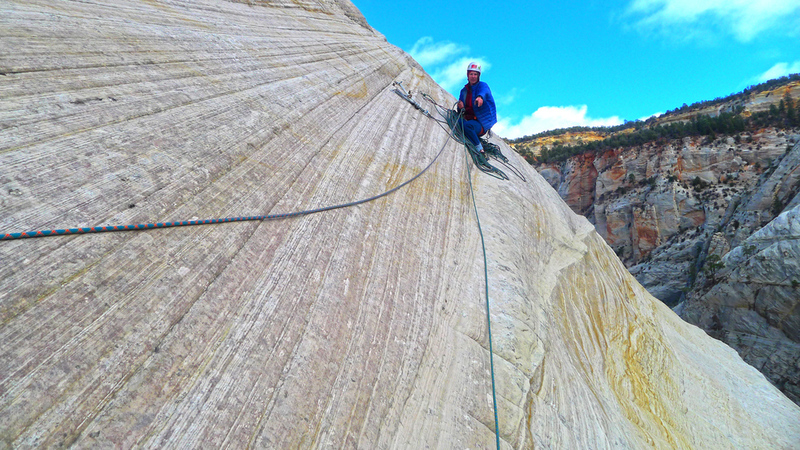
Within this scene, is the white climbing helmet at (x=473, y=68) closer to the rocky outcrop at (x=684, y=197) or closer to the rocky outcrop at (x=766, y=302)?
the rocky outcrop at (x=766, y=302)

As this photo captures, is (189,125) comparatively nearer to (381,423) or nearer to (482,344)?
(381,423)

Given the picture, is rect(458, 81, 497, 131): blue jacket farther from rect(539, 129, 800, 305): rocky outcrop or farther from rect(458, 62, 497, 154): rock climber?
rect(539, 129, 800, 305): rocky outcrop

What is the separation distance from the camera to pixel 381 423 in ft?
7.01

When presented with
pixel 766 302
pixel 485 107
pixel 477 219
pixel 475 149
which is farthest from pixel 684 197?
pixel 477 219

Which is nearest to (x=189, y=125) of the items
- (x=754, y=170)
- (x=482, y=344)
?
(x=482, y=344)

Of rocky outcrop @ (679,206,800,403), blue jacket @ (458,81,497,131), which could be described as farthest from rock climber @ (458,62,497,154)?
rocky outcrop @ (679,206,800,403)

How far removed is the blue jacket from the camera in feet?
20.6

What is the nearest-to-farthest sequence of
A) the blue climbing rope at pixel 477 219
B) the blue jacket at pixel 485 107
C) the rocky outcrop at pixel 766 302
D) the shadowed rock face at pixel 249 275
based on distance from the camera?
the shadowed rock face at pixel 249 275, the blue climbing rope at pixel 477 219, the blue jacket at pixel 485 107, the rocky outcrop at pixel 766 302

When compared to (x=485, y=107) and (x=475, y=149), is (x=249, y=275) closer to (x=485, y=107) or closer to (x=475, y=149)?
(x=475, y=149)

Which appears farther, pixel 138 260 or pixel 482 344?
pixel 482 344

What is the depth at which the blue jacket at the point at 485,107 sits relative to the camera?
6.29 metres

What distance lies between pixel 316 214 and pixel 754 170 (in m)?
34.9

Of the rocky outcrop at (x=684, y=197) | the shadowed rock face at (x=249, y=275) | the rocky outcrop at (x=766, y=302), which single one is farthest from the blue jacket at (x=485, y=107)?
the rocky outcrop at (x=684, y=197)

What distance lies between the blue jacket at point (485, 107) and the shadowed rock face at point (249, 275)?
1.75m
